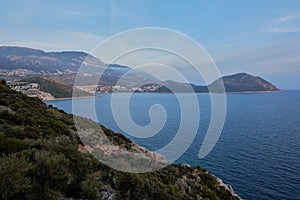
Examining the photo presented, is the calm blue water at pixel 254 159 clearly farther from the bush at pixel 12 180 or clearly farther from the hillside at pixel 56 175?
the bush at pixel 12 180

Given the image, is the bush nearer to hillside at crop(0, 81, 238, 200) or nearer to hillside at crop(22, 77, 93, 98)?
→ hillside at crop(0, 81, 238, 200)

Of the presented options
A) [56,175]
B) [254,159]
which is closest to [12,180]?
[56,175]

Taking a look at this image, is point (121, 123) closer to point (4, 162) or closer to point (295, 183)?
point (295, 183)

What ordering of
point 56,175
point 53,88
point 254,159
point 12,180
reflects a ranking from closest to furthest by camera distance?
point 12,180, point 56,175, point 254,159, point 53,88

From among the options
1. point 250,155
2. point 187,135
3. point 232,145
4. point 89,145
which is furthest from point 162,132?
point 89,145

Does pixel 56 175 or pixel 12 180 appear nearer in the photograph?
pixel 12 180

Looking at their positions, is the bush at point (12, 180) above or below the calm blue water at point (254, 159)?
above

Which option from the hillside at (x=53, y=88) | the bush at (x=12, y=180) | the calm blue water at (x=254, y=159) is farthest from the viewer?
the hillside at (x=53, y=88)

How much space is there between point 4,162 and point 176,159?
95.8 ft

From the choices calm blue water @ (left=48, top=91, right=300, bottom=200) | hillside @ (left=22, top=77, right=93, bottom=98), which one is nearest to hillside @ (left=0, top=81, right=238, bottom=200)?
calm blue water @ (left=48, top=91, right=300, bottom=200)

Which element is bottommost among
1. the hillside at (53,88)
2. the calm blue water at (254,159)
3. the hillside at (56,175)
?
the calm blue water at (254,159)

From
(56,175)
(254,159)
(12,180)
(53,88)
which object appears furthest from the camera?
(53,88)

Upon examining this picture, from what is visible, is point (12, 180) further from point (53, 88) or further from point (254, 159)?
point (53, 88)

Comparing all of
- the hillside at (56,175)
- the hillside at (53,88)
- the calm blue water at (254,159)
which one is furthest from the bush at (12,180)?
the hillside at (53,88)
